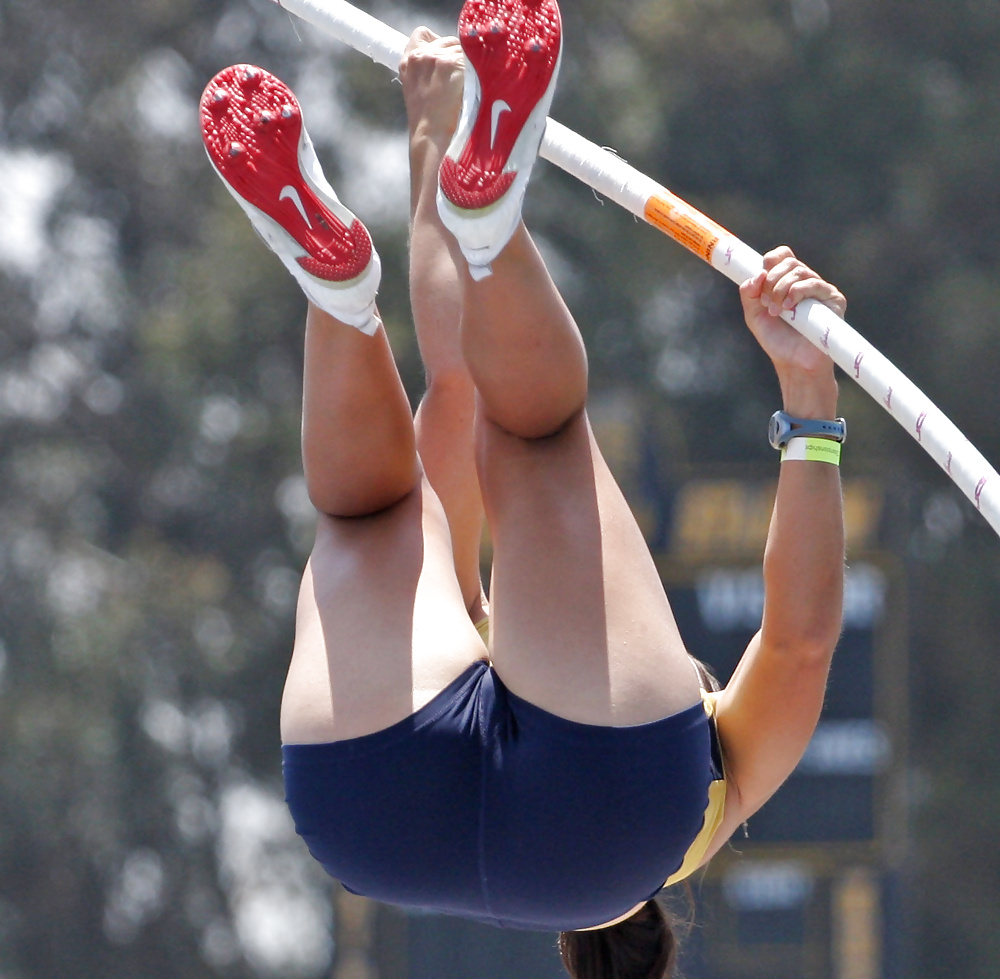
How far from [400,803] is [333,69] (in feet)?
35.8

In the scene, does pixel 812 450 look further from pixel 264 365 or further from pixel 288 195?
pixel 264 365

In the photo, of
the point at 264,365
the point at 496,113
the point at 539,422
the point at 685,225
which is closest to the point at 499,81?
the point at 496,113

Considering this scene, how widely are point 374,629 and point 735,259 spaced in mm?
763

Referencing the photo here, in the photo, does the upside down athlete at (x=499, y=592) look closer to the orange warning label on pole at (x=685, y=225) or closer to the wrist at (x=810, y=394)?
the wrist at (x=810, y=394)

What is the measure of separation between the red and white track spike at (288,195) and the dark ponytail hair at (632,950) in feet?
3.54

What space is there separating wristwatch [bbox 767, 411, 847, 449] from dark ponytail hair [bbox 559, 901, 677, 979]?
797 mm

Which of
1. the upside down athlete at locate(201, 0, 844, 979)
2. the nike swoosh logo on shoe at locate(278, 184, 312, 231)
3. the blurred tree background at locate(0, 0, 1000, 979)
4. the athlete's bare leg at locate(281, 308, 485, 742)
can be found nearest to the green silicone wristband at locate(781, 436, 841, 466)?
the upside down athlete at locate(201, 0, 844, 979)

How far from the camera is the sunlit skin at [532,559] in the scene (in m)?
2.63

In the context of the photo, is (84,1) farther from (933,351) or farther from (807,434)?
(807,434)

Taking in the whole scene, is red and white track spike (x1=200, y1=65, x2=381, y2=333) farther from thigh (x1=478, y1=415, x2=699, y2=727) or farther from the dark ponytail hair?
the dark ponytail hair

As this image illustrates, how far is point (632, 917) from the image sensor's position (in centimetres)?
316

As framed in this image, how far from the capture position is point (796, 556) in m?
2.84

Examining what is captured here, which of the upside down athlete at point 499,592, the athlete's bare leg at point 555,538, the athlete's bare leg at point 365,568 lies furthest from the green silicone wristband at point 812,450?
the athlete's bare leg at point 365,568

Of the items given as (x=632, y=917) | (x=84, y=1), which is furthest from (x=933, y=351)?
(x=632, y=917)
